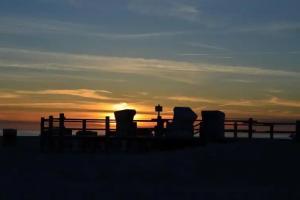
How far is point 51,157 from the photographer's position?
2650 centimetres

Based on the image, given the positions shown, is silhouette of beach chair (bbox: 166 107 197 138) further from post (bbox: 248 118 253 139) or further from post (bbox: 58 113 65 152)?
post (bbox: 58 113 65 152)

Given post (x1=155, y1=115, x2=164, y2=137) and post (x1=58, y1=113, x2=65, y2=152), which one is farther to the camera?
post (x1=58, y1=113, x2=65, y2=152)

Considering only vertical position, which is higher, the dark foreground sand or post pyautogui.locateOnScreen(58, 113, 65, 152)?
post pyautogui.locateOnScreen(58, 113, 65, 152)

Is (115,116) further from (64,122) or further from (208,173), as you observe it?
(208,173)

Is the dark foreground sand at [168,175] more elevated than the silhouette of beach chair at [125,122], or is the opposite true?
the silhouette of beach chair at [125,122]

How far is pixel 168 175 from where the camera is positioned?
21.1 meters

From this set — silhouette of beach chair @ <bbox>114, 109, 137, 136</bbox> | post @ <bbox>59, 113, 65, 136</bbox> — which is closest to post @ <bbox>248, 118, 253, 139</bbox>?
silhouette of beach chair @ <bbox>114, 109, 137, 136</bbox>

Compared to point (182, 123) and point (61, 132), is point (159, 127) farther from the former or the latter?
A: point (61, 132)

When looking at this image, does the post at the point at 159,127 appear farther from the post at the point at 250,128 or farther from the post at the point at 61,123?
the post at the point at 61,123

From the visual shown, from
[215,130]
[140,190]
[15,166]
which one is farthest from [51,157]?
[140,190]

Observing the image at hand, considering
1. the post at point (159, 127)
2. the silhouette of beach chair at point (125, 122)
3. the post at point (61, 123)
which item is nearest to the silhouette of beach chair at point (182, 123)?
the post at point (159, 127)

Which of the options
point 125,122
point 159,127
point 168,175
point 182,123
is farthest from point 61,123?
point 168,175

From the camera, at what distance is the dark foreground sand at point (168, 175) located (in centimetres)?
1739

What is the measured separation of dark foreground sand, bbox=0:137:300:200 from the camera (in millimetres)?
17391
